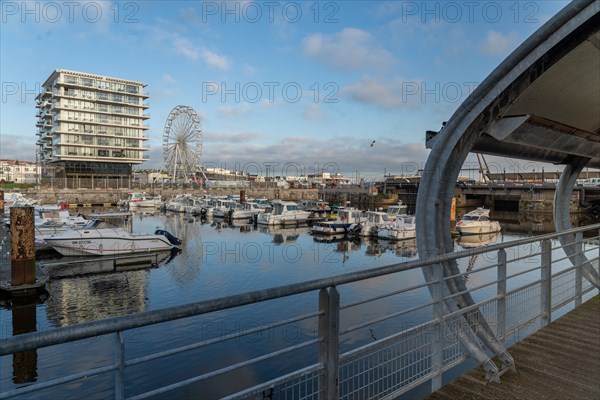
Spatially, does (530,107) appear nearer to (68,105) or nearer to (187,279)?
(187,279)

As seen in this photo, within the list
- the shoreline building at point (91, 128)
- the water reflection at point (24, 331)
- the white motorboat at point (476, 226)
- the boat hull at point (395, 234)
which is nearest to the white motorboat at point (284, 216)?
the boat hull at point (395, 234)

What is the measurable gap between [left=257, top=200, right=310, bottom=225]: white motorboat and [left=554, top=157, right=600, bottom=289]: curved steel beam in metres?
32.1

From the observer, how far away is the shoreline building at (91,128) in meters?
68.6

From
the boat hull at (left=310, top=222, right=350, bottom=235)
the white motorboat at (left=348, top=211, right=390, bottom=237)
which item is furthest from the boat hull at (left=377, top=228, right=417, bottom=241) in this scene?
the boat hull at (left=310, top=222, right=350, bottom=235)

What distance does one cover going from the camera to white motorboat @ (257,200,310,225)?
39.3 metres

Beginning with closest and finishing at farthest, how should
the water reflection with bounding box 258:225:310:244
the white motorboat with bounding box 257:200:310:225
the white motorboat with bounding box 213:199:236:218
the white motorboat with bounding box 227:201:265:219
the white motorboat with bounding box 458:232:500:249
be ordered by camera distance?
the white motorboat with bounding box 458:232:500:249 < the water reflection with bounding box 258:225:310:244 < the white motorboat with bounding box 257:200:310:225 < the white motorboat with bounding box 227:201:265:219 < the white motorboat with bounding box 213:199:236:218

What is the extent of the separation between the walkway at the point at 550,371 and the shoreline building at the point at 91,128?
72.9 m

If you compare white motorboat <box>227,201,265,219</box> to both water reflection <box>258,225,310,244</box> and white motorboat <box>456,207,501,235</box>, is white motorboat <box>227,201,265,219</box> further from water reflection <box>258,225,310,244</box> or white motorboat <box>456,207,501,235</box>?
white motorboat <box>456,207,501,235</box>

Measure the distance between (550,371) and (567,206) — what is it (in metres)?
4.86

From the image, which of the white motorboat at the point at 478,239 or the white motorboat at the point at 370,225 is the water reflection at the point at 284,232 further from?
the white motorboat at the point at 478,239

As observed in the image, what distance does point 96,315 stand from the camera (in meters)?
12.4

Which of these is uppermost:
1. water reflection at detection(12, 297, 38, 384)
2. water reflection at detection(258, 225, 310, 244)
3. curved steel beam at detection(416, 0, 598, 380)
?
curved steel beam at detection(416, 0, 598, 380)

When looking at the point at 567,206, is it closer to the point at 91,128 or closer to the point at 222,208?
the point at 222,208

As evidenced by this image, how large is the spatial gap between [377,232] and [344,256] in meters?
8.08
